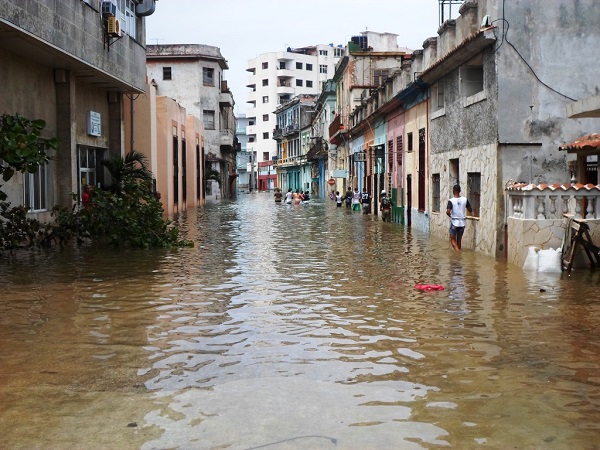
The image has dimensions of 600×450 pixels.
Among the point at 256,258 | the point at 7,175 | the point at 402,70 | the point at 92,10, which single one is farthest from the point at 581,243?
the point at 402,70

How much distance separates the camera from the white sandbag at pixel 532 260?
13.9 m

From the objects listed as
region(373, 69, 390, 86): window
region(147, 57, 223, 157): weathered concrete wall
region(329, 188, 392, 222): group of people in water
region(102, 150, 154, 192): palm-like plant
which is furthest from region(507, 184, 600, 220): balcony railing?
region(147, 57, 223, 157): weathered concrete wall

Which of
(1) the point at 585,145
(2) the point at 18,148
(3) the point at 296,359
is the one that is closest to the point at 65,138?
(2) the point at 18,148

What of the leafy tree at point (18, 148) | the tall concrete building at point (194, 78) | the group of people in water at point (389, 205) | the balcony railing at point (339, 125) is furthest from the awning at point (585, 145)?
the tall concrete building at point (194, 78)

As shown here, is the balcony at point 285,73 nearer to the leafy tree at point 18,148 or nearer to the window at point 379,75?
the window at point 379,75

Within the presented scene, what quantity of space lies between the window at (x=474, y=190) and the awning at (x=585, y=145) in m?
2.58

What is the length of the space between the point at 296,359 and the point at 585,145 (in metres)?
10.2

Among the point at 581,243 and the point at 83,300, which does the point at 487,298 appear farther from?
the point at 83,300

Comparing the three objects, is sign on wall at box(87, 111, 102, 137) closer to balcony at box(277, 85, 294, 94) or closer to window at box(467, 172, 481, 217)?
window at box(467, 172, 481, 217)

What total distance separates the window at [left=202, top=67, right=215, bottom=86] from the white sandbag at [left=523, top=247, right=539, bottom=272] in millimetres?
50641

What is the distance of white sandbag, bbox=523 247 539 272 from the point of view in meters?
13.9

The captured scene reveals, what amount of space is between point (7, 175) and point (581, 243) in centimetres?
1017

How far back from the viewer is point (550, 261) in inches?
537

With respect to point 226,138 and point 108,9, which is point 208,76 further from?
point 108,9
